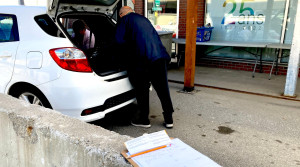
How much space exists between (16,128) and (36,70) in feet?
4.33

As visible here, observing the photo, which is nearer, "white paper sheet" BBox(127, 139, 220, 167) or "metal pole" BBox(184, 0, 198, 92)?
"white paper sheet" BBox(127, 139, 220, 167)

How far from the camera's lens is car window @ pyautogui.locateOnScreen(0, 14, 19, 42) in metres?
3.54

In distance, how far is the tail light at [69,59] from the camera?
127 inches

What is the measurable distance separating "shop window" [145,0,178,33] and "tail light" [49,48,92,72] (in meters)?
5.91

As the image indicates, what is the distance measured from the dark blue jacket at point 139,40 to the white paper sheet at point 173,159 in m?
2.18

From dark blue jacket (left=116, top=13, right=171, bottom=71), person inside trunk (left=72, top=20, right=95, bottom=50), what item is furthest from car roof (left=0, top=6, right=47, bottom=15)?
person inside trunk (left=72, top=20, right=95, bottom=50)

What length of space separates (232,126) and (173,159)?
2.81 meters

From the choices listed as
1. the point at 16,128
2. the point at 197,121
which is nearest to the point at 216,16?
the point at 197,121

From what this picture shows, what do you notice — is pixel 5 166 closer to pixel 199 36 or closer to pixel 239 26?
pixel 199 36

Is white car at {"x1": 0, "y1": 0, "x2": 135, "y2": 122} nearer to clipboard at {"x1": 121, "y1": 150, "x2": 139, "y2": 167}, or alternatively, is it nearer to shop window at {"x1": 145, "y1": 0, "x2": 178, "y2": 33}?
clipboard at {"x1": 121, "y1": 150, "x2": 139, "y2": 167}

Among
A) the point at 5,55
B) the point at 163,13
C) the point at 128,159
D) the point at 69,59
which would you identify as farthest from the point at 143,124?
the point at 163,13

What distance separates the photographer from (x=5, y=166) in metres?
2.42

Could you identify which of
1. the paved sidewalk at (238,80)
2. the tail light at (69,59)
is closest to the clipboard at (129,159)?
the tail light at (69,59)

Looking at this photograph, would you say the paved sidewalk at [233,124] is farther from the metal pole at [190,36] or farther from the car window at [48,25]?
the car window at [48,25]
